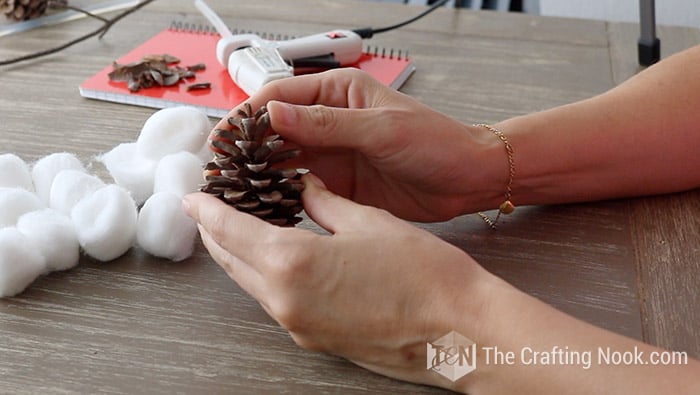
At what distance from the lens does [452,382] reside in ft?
2.08

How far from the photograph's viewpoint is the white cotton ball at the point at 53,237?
2.50ft

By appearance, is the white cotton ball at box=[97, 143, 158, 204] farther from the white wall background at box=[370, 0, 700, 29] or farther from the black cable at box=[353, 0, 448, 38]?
the white wall background at box=[370, 0, 700, 29]

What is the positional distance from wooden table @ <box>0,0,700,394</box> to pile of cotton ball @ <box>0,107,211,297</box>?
0.08 ft

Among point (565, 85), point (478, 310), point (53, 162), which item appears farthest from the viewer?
point (565, 85)

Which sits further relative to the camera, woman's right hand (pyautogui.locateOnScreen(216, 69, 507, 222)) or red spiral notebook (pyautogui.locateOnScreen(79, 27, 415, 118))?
red spiral notebook (pyautogui.locateOnScreen(79, 27, 415, 118))

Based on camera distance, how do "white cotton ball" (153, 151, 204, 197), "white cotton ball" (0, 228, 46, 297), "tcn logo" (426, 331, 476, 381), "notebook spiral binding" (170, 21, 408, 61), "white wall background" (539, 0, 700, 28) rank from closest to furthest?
"tcn logo" (426, 331, 476, 381) → "white cotton ball" (0, 228, 46, 297) → "white cotton ball" (153, 151, 204, 197) → "notebook spiral binding" (170, 21, 408, 61) → "white wall background" (539, 0, 700, 28)

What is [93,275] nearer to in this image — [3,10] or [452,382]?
[452,382]

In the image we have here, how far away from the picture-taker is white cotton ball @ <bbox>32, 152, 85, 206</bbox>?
2.86ft

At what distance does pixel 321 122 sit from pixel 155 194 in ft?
0.64

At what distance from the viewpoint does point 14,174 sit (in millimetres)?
863

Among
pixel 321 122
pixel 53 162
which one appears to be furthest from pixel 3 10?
pixel 321 122

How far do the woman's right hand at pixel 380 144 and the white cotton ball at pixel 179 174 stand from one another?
0.10 meters

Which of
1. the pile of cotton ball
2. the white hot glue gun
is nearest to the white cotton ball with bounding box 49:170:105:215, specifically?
the pile of cotton ball

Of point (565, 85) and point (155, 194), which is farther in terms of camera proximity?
point (565, 85)
